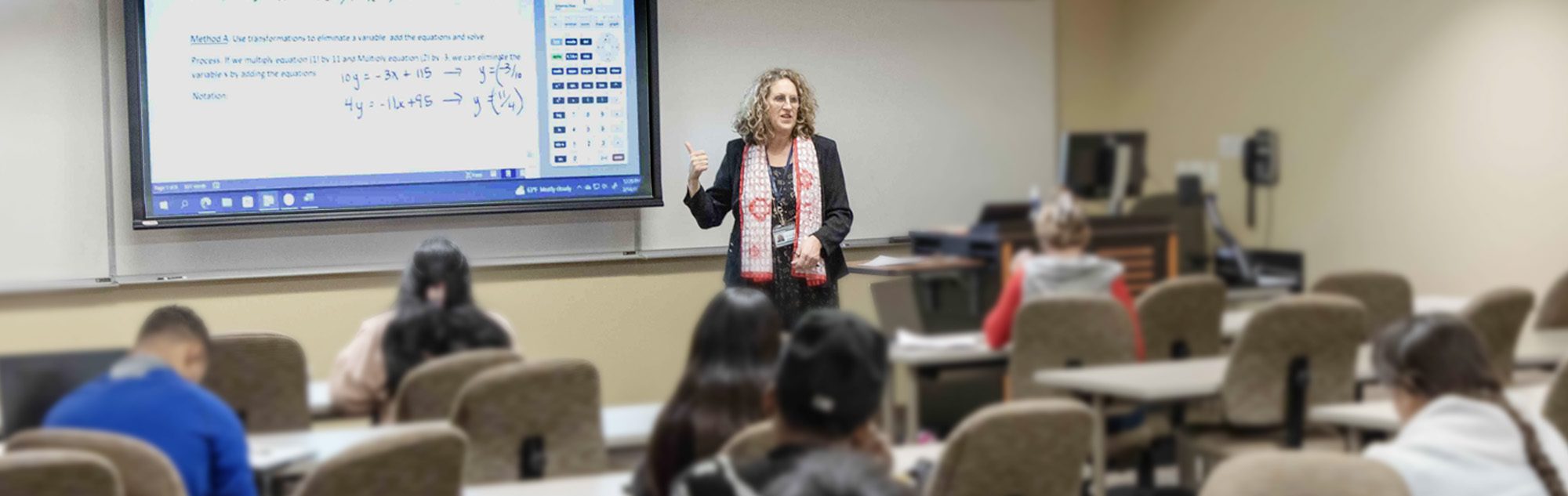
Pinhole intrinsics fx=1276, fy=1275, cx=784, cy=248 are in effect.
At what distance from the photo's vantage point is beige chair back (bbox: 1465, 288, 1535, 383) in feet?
2.90

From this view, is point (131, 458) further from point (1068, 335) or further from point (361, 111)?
point (1068, 335)

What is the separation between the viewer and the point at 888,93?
34.8 inches

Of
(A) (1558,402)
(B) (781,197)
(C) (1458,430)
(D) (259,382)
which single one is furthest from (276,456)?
(C) (1458,430)

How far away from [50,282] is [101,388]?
0.25 feet

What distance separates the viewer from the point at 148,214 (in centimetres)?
74

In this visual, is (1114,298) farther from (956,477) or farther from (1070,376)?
(956,477)

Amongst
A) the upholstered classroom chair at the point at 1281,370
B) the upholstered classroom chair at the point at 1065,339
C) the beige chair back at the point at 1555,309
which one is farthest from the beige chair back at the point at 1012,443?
the beige chair back at the point at 1555,309

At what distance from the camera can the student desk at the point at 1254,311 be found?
0.90 m

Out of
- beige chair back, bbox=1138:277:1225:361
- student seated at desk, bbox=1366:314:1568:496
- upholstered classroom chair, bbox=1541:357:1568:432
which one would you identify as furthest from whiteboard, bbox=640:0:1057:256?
upholstered classroom chair, bbox=1541:357:1568:432

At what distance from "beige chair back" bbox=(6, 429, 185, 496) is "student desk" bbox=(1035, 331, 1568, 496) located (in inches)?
24.1

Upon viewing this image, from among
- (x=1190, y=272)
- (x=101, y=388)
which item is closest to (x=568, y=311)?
(x=101, y=388)

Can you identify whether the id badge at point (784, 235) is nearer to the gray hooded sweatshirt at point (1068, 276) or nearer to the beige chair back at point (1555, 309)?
the gray hooded sweatshirt at point (1068, 276)

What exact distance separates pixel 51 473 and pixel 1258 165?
2.50ft

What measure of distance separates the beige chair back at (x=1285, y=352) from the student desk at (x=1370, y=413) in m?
0.03
